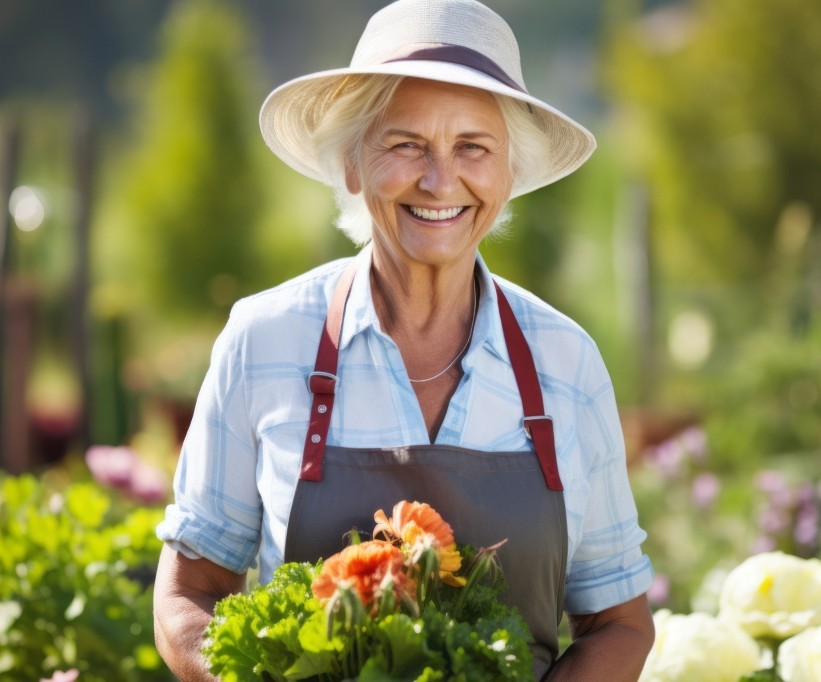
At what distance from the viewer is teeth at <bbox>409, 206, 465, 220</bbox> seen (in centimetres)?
228

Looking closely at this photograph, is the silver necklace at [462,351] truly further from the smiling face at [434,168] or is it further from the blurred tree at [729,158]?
the blurred tree at [729,158]

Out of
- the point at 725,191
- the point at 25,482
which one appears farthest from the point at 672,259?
the point at 25,482

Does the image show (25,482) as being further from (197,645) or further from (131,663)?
(197,645)

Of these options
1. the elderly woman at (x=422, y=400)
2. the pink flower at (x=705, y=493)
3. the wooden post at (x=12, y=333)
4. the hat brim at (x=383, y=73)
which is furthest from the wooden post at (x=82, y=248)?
the elderly woman at (x=422, y=400)

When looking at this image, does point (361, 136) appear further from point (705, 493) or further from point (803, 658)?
point (705, 493)

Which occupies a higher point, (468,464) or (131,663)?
(468,464)

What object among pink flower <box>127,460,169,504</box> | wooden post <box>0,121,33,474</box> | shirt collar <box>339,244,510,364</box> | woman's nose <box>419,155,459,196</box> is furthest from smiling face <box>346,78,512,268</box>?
wooden post <box>0,121,33,474</box>

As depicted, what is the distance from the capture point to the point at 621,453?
2.38m

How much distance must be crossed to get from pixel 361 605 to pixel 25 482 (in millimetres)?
2049

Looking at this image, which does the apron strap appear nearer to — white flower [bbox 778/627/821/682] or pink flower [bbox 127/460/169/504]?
white flower [bbox 778/627/821/682]

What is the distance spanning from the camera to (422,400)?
2.30 m

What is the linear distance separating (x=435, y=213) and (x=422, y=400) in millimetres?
352

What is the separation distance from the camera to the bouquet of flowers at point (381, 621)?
5.69 feet

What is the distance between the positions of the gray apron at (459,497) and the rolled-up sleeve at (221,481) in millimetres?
141
